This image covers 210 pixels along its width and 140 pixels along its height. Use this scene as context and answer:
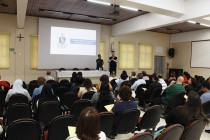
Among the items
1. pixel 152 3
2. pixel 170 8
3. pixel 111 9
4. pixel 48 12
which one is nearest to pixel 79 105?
pixel 152 3

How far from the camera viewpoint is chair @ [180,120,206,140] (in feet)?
7.43

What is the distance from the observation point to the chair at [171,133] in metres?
2.01

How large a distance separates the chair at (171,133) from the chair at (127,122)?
3.24 ft

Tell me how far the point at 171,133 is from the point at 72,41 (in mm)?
8727

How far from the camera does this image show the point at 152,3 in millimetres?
5848

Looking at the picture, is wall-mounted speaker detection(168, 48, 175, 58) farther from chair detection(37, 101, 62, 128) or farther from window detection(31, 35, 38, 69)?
chair detection(37, 101, 62, 128)

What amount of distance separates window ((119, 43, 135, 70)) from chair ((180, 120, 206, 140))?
9602 millimetres

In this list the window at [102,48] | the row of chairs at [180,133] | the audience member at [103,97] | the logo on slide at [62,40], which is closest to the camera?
the row of chairs at [180,133]

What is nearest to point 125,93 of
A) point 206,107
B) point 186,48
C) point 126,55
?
point 206,107

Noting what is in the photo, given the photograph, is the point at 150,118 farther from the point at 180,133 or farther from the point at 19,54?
the point at 19,54

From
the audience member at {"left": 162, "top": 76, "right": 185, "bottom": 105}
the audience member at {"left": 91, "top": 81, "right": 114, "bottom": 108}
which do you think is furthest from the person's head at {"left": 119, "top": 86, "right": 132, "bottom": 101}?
the audience member at {"left": 162, "top": 76, "right": 185, "bottom": 105}

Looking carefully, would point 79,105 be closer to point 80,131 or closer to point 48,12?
point 80,131

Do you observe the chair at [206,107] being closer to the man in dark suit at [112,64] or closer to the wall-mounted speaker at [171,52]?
the man in dark suit at [112,64]

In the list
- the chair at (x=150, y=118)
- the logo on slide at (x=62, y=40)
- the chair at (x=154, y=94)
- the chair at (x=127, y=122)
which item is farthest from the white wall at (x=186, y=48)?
the chair at (x=127, y=122)
